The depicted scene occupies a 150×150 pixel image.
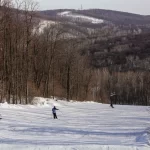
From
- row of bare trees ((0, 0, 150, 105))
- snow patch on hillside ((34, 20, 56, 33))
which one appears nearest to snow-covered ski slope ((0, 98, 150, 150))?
row of bare trees ((0, 0, 150, 105))

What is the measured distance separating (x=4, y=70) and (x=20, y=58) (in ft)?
15.6

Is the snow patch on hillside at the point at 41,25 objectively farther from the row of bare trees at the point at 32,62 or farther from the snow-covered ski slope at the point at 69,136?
the snow-covered ski slope at the point at 69,136

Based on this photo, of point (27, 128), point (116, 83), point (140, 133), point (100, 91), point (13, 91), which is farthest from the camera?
point (116, 83)

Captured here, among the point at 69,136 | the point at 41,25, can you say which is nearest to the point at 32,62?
the point at 41,25

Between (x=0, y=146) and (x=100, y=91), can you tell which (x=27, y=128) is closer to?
(x=0, y=146)

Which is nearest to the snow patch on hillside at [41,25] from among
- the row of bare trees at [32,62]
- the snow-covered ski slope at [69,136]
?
the row of bare trees at [32,62]

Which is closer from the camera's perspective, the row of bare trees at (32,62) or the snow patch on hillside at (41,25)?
the row of bare trees at (32,62)

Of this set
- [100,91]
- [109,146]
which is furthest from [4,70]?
[100,91]

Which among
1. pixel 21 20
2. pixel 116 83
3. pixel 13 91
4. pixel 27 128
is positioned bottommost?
pixel 116 83

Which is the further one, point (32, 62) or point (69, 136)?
point (32, 62)

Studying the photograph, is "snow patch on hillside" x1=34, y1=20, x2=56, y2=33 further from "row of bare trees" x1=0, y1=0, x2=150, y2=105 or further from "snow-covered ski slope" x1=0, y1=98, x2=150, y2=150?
"snow-covered ski slope" x1=0, y1=98, x2=150, y2=150

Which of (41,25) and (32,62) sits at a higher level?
(41,25)

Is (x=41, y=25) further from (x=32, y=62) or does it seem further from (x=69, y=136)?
(x=69, y=136)

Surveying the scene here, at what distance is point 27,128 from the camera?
25672mm
